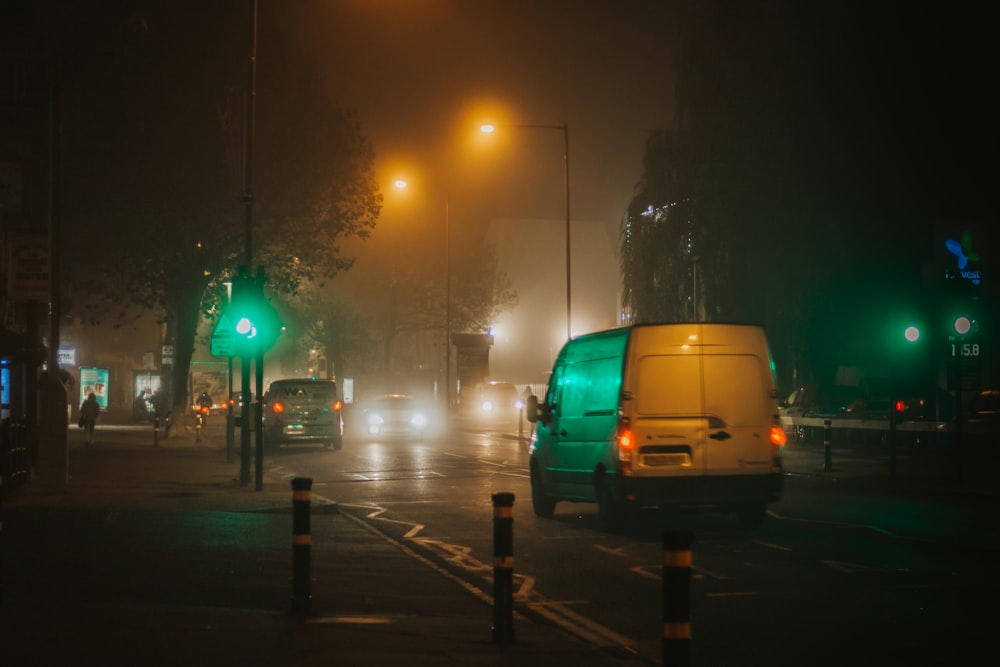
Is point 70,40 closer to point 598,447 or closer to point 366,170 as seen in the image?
point 598,447

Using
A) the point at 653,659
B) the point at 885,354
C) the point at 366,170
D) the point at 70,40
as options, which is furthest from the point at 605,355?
the point at 366,170

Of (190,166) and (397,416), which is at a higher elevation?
(190,166)

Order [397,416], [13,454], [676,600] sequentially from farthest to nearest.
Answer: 1. [397,416]
2. [13,454]
3. [676,600]

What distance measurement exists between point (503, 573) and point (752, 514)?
7.29 meters

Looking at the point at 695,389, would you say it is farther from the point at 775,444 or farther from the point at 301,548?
the point at 301,548

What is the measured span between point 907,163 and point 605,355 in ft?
62.9

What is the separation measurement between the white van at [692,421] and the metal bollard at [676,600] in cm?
852

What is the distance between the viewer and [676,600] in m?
5.61

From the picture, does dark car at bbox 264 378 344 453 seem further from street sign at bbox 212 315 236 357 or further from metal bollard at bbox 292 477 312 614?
metal bollard at bbox 292 477 312 614

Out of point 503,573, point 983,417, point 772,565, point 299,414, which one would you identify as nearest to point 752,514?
point 772,565

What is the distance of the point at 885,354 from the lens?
4094 centimetres

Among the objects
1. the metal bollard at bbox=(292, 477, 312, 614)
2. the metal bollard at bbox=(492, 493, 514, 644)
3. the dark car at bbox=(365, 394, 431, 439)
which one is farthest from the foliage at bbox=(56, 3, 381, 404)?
the metal bollard at bbox=(492, 493, 514, 644)

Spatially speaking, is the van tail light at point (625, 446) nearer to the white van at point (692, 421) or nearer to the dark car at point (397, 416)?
the white van at point (692, 421)

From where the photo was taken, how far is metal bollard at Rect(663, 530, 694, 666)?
5477mm
